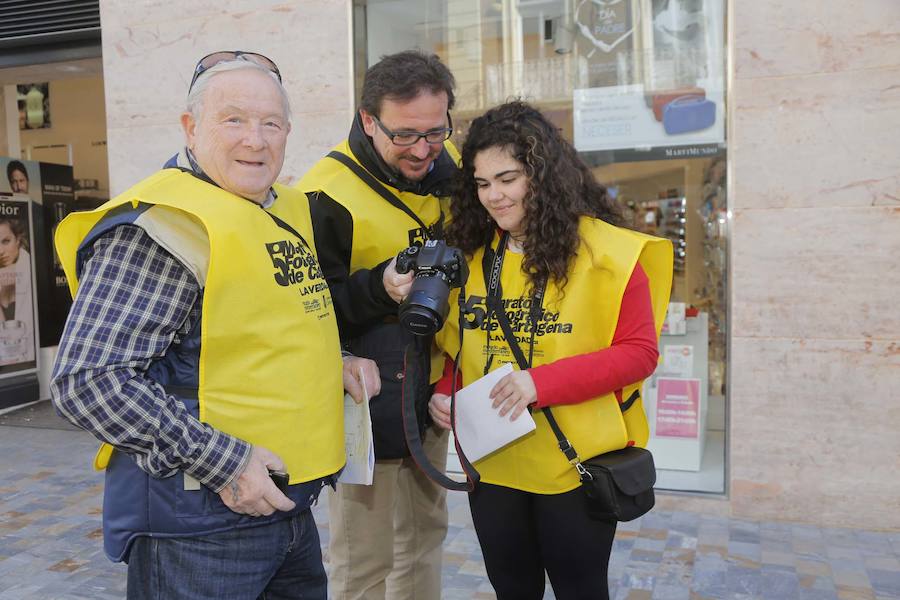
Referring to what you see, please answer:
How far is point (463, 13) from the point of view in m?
5.03

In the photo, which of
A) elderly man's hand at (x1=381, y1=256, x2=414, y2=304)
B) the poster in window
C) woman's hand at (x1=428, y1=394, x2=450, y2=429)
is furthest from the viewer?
the poster in window

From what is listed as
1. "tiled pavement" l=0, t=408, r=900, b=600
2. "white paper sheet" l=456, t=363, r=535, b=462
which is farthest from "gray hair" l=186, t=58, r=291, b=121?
"tiled pavement" l=0, t=408, r=900, b=600

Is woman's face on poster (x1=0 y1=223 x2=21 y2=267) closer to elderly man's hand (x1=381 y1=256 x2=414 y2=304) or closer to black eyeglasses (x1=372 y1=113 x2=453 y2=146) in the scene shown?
black eyeglasses (x1=372 y1=113 x2=453 y2=146)

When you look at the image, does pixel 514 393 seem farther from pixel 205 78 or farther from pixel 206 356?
pixel 205 78

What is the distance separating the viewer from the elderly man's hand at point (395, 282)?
2.03 metres

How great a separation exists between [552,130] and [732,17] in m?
2.57

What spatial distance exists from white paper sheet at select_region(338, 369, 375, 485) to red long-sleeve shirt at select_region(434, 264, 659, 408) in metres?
0.45

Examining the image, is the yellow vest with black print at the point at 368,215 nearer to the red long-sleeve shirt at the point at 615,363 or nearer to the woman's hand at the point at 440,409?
the woman's hand at the point at 440,409

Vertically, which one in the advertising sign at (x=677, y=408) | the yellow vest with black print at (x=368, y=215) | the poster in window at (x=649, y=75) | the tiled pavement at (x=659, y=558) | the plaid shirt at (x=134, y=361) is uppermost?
the poster in window at (x=649, y=75)

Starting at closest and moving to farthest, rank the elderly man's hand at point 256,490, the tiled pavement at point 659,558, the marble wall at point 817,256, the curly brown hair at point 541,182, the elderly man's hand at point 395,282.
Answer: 1. the elderly man's hand at point 256,490
2. the elderly man's hand at point 395,282
3. the curly brown hair at point 541,182
4. the tiled pavement at point 659,558
5. the marble wall at point 817,256

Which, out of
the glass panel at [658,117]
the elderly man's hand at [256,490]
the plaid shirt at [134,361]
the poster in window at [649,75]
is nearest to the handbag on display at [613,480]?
the elderly man's hand at [256,490]

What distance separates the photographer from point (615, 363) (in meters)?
2.10

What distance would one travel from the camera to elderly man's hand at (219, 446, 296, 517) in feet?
5.25

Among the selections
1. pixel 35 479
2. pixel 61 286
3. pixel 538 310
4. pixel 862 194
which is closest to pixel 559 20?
pixel 862 194
